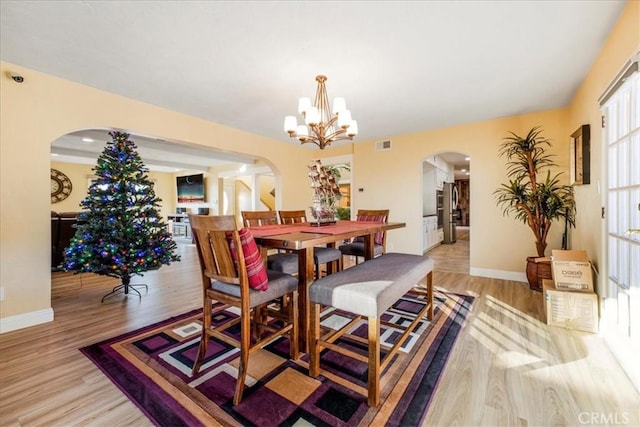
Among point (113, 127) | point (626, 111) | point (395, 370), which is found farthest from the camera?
point (113, 127)

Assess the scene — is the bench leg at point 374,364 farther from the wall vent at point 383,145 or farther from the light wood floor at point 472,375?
the wall vent at point 383,145

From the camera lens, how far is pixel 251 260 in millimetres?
1563

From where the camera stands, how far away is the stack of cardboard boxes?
7.54 feet

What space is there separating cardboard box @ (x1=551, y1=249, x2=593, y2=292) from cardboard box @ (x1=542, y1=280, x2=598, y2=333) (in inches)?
3.0

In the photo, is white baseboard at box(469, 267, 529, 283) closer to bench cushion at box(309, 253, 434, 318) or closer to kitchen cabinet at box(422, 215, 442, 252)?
kitchen cabinet at box(422, 215, 442, 252)

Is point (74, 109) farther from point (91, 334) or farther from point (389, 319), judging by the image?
point (389, 319)

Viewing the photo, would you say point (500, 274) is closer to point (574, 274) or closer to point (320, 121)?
point (574, 274)

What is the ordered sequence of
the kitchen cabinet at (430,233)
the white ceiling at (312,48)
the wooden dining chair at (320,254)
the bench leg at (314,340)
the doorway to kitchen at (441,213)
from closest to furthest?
the bench leg at (314,340), the white ceiling at (312,48), the wooden dining chair at (320,254), the doorway to kitchen at (441,213), the kitchen cabinet at (430,233)

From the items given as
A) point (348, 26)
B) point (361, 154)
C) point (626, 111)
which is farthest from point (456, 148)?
point (348, 26)

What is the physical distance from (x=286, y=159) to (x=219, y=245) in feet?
13.6

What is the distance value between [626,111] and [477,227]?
2.51 m

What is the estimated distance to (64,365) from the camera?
1884 mm

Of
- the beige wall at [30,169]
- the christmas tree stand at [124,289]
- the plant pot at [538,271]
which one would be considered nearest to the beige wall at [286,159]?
the beige wall at [30,169]

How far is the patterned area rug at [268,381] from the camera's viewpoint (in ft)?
4.62
